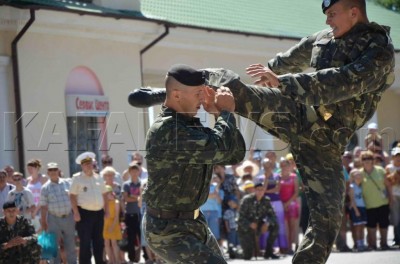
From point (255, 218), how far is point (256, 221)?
0.18 ft

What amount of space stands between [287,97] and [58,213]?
7.26 m

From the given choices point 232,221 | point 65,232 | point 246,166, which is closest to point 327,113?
point 65,232

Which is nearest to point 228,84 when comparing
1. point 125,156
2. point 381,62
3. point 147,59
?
point 381,62

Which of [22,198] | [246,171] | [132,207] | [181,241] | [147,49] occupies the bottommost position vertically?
[132,207]

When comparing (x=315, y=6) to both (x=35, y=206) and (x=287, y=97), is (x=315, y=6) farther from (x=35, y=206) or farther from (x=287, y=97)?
(x=287, y=97)

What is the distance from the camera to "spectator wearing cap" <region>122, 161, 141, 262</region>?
1495 centimetres

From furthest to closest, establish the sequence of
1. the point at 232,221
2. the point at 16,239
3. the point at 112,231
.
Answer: the point at 232,221, the point at 112,231, the point at 16,239

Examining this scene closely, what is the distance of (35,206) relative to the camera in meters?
13.5

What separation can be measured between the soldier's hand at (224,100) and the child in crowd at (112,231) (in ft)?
27.2

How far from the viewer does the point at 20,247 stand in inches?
471

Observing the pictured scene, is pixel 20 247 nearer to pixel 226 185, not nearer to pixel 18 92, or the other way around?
pixel 226 185

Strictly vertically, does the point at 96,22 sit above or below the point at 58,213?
above

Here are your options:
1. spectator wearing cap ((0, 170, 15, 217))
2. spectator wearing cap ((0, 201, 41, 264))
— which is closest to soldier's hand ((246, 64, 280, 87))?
spectator wearing cap ((0, 201, 41, 264))

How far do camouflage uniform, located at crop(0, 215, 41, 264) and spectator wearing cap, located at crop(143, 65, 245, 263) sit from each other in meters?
5.47
